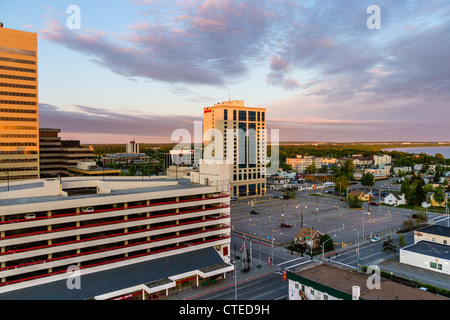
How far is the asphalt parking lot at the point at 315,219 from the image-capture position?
74750mm

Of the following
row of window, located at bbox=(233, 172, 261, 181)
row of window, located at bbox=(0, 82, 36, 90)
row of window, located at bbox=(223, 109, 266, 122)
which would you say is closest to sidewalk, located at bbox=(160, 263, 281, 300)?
row of window, located at bbox=(233, 172, 261, 181)

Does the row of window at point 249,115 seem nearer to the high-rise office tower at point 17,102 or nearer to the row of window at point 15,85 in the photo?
the high-rise office tower at point 17,102

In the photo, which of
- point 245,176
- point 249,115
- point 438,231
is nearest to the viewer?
point 438,231

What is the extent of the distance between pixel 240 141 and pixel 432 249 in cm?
8063

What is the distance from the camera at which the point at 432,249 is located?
187 feet

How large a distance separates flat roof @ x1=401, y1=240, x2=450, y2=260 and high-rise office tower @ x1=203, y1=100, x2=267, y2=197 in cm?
7103

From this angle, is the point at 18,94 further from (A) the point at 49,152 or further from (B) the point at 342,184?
(B) the point at 342,184

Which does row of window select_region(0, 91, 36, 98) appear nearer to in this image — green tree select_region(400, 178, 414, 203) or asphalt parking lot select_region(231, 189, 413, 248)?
asphalt parking lot select_region(231, 189, 413, 248)

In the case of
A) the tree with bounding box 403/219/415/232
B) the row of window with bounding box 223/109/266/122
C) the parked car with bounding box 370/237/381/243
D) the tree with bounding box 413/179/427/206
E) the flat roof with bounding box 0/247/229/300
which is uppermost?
the row of window with bounding box 223/109/266/122

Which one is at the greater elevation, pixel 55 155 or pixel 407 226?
pixel 55 155

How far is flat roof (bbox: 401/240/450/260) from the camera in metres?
54.0

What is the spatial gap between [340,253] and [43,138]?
4765 inches

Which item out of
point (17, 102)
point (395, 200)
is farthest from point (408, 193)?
point (17, 102)
